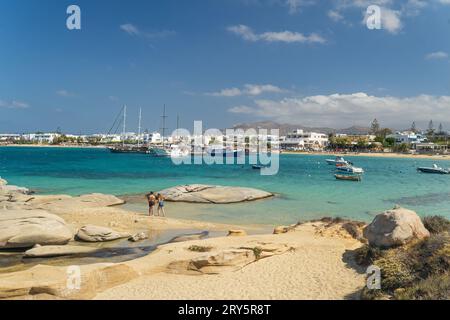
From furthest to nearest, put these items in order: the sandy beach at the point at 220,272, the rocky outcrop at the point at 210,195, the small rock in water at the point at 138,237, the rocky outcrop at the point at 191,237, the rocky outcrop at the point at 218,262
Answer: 1. the rocky outcrop at the point at 210,195
2. the rocky outcrop at the point at 191,237
3. the small rock in water at the point at 138,237
4. the rocky outcrop at the point at 218,262
5. the sandy beach at the point at 220,272

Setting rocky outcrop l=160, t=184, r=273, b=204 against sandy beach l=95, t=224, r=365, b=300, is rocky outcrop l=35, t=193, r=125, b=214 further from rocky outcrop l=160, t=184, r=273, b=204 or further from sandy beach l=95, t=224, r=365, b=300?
sandy beach l=95, t=224, r=365, b=300

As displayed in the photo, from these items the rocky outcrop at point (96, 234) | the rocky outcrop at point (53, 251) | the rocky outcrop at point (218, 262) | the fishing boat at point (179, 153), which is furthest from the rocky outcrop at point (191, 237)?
the fishing boat at point (179, 153)

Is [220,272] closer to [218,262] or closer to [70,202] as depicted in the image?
[218,262]

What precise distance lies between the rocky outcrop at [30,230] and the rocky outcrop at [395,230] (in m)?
14.4

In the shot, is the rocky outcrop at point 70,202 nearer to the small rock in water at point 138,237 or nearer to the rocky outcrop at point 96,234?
the rocky outcrop at point 96,234

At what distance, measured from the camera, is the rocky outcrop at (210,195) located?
34312 millimetres

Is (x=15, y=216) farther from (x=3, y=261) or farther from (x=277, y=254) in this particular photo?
(x=277, y=254)

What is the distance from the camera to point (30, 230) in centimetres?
1836

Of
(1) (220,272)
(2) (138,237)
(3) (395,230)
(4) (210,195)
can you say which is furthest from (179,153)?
(3) (395,230)

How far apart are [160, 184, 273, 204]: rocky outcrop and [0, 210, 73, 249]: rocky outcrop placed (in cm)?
1529
